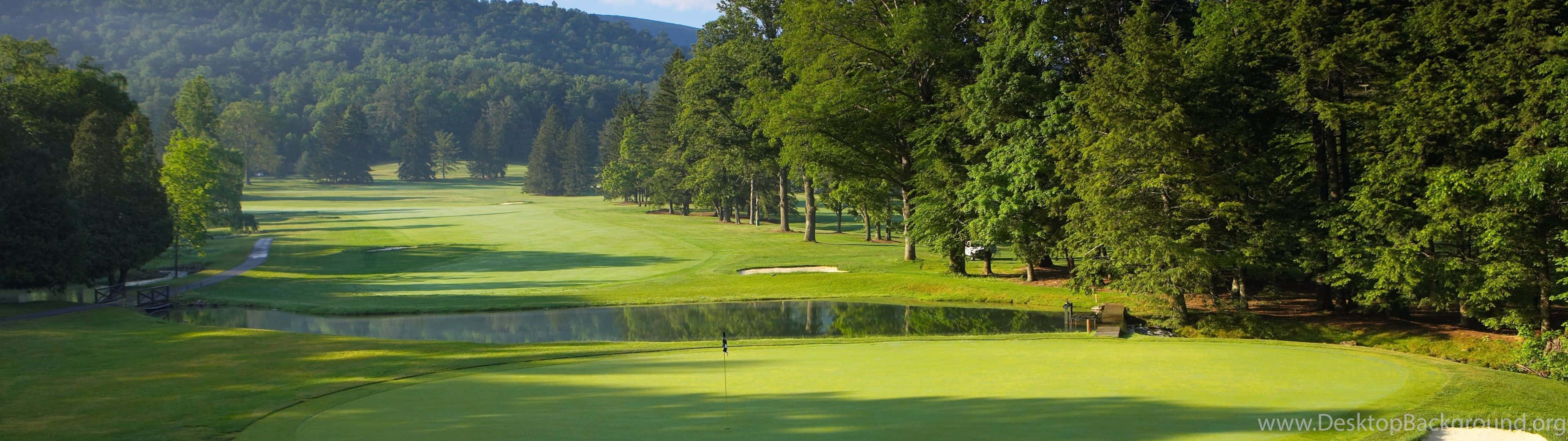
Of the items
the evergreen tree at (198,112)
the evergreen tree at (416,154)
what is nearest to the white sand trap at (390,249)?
the evergreen tree at (198,112)

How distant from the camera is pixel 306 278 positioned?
3959cm

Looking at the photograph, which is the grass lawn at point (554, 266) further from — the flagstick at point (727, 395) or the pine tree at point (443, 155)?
the pine tree at point (443, 155)

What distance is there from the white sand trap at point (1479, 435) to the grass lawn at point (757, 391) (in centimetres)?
51

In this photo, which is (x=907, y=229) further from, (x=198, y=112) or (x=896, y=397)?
(x=198, y=112)

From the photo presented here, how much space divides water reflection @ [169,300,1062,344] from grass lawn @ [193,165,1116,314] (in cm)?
98

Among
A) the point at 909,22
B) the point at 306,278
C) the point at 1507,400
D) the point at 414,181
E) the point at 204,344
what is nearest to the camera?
the point at 1507,400

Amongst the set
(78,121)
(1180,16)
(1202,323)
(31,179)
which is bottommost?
(1202,323)

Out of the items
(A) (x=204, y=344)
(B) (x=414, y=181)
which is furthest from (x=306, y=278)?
(B) (x=414, y=181)

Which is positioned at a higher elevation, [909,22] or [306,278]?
[909,22]

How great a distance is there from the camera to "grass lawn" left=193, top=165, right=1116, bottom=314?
3234 centimetres

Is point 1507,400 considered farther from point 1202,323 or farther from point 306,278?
point 306,278

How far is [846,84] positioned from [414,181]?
121 metres

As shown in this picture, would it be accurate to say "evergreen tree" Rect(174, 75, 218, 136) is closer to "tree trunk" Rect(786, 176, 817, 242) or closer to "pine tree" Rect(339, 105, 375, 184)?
"tree trunk" Rect(786, 176, 817, 242)

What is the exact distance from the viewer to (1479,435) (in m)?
10.4
